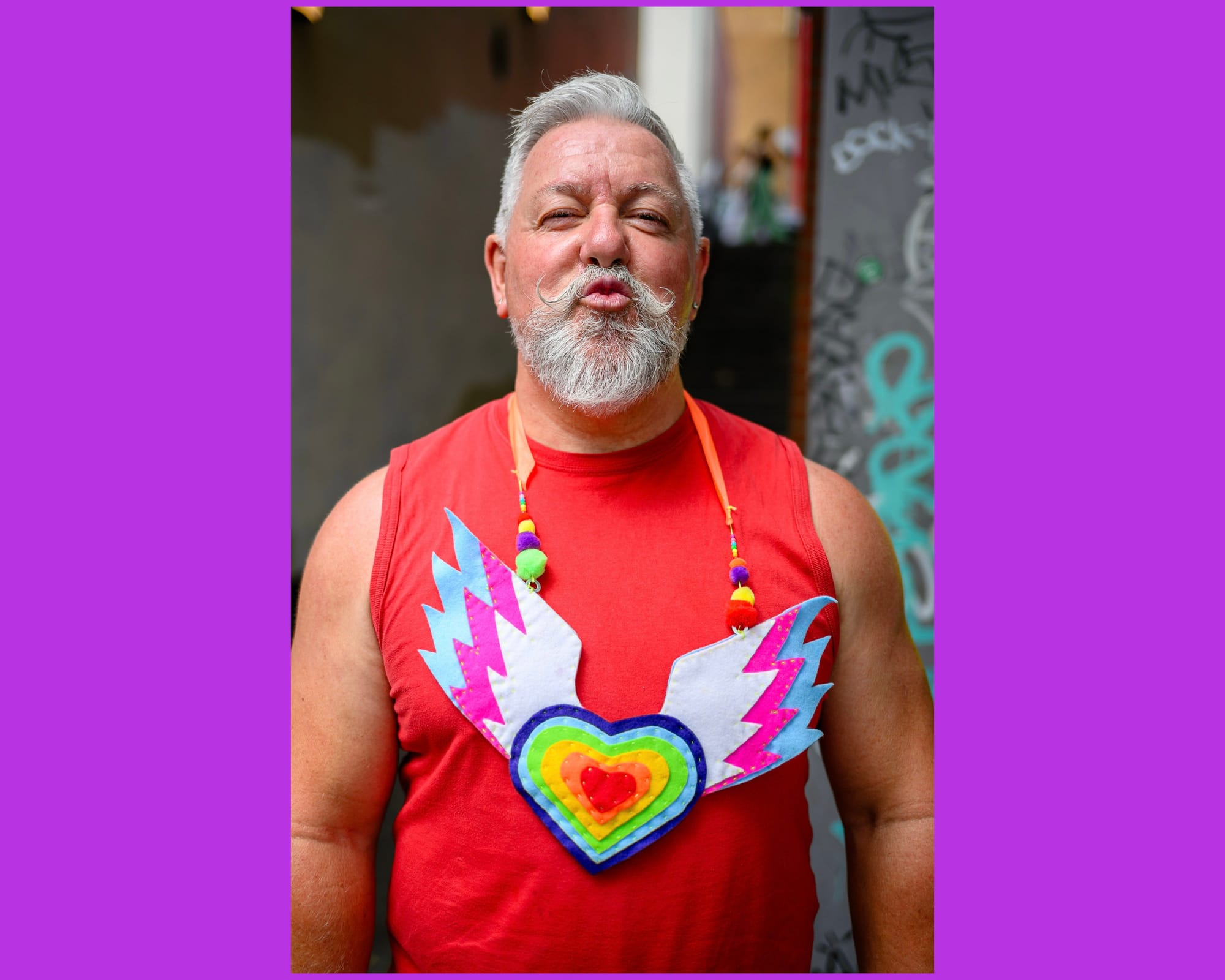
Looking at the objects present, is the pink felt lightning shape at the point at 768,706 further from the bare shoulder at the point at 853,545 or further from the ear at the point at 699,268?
the ear at the point at 699,268

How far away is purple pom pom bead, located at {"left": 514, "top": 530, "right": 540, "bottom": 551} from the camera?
5.60 ft

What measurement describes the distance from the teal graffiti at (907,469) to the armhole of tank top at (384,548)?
185 centimetres

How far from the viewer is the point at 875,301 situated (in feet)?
10.0

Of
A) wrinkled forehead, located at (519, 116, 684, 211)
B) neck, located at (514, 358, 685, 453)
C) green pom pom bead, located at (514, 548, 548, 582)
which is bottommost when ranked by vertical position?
green pom pom bead, located at (514, 548, 548, 582)

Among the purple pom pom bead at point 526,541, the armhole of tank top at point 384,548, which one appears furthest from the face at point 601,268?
Answer: the armhole of tank top at point 384,548

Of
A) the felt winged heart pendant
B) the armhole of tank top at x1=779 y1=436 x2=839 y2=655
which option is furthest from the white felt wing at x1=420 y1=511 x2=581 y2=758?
the armhole of tank top at x1=779 y1=436 x2=839 y2=655

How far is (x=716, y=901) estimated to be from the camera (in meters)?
1.65

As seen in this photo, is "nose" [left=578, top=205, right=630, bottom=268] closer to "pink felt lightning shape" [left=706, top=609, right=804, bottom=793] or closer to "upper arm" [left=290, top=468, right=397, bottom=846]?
"upper arm" [left=290, top=468, right=397, bottom=846]

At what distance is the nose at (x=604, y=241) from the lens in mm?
1716

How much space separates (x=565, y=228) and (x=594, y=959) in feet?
4.57

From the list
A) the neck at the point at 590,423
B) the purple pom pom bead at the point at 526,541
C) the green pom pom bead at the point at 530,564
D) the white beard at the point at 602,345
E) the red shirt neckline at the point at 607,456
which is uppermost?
the white beard at the point at 602,345

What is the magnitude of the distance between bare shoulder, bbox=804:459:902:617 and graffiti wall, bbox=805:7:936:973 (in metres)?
1.24

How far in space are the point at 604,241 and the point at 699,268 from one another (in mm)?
374

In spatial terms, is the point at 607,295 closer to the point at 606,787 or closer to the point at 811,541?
the point at 811,541
